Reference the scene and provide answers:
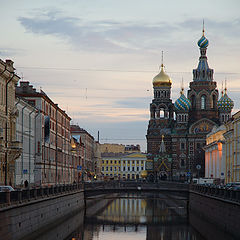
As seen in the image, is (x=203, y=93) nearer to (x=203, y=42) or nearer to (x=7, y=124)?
(x=203, y=42)

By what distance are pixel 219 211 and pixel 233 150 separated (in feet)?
132

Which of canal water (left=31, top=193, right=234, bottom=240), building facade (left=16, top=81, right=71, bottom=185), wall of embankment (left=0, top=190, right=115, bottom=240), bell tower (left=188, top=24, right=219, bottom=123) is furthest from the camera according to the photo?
bell tower (left=188, top=24, right=219, bottom=123)

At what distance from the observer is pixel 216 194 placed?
60781 millimetres

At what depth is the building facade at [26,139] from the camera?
69.0 meters

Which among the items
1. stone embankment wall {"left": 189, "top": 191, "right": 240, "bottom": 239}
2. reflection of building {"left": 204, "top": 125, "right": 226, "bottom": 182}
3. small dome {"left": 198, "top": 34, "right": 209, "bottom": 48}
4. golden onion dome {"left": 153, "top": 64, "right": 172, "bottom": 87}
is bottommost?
stone embankment wall {"left": 189, "top": 191, "right": 240, "bottom": 239}

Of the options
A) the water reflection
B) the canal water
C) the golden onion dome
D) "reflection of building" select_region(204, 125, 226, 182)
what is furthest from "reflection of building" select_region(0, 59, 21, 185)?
the golden onion dome

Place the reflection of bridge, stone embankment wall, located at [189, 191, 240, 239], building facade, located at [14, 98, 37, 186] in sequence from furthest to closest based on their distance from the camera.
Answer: the reflection of bridge → building facade, located at [14, 98, 37, 186] → stone embankment wall, located at [189, 191, 240, 239]

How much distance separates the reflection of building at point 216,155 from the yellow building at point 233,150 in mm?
8291

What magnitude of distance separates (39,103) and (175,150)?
321ft

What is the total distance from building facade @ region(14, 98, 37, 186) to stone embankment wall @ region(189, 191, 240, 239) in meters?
17.8

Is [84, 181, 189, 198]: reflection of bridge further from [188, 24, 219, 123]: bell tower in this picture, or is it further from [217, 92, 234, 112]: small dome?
[188, 24, 219, 123]: bell tower

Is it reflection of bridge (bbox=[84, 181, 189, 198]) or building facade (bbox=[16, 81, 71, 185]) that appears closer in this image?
building facade (bbox=[16, 81, 71, 185])

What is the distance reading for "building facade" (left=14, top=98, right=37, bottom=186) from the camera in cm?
6900

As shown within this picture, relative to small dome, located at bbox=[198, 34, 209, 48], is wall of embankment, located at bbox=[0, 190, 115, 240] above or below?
below
